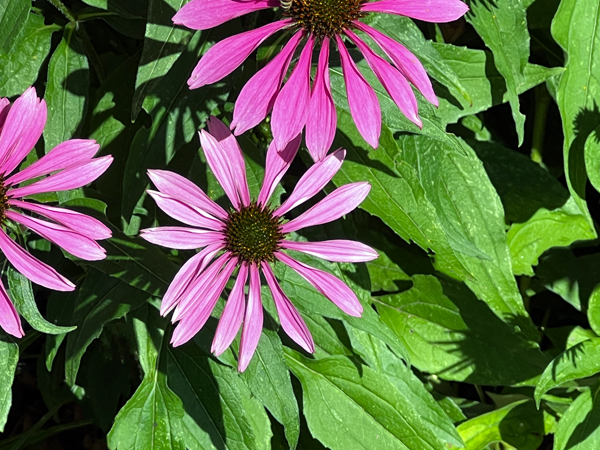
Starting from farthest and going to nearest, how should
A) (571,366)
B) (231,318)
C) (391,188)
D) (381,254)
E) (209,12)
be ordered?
1. (381,254)
2. (571,366)
3. (391,188)
4. (231,318)
5. (209,12)

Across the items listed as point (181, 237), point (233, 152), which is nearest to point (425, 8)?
point (233, 152)

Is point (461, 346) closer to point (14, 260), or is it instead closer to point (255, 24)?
point (255, 24)

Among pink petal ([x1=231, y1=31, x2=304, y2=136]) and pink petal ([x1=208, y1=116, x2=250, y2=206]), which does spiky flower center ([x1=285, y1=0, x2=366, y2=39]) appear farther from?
pink petal ([x1=208, y1=116, x2=250, y2=206])

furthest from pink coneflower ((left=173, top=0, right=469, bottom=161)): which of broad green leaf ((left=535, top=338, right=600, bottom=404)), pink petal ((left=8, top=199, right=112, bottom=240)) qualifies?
broad green leaf ((left=535, top=338, right=600, bottom=404))

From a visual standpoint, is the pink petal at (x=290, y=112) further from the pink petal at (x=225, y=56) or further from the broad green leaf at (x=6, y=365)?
the broad green leaf at (x=6, y=365)

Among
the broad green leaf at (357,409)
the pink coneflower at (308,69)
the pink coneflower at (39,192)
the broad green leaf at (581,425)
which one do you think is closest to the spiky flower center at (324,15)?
the pink coneflower at (308,69)

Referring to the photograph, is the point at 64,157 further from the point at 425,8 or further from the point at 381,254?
the point at 381,254
